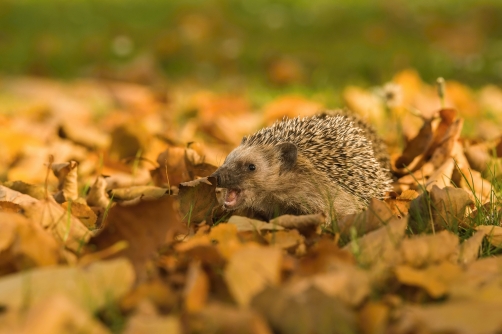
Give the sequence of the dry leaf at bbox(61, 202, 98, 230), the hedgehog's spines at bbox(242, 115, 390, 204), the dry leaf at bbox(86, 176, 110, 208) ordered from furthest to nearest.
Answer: the hedgehog's spines at bbox(242, 115, 390, 204), the dry leaf at bbox(86, 176, 110, 208), the dry leaf at bbox(61, 202, 98, 230)

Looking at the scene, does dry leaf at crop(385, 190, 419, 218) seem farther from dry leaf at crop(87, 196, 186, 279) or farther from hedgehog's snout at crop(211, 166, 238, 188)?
dry leaf at crop(87, 196, 186, 279)

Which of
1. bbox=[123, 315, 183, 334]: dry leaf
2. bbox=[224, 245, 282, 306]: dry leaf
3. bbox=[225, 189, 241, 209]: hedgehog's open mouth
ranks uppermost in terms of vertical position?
bbox=[224, 245, 282, 306]: dry leaf

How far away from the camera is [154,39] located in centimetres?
1023

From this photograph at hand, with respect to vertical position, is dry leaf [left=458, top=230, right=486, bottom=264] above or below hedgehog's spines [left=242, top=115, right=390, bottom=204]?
below

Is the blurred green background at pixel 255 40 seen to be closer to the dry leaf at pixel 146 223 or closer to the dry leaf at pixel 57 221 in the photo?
the dry leaf at pixel 57 221

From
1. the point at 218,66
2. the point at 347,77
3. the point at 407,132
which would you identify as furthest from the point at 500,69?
the point at 407,132

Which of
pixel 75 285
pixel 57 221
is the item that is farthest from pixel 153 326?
pixel 57 221

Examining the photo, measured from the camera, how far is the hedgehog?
371cm

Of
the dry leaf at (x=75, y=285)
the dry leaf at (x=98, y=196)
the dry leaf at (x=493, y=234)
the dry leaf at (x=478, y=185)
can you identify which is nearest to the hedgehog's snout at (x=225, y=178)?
the dry leaf at (x=98, y=196)

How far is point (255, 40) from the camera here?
33.4ft

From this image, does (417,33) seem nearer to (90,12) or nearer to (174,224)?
(90,12)

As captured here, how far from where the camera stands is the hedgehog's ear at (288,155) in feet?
12.5

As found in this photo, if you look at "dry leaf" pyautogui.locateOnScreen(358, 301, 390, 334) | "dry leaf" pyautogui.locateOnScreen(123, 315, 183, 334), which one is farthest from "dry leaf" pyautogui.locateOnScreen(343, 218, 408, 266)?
"dry leaf" pyautogui.locateOnScreen(123, 315, 183, 334)

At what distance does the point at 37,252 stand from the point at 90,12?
969cm
